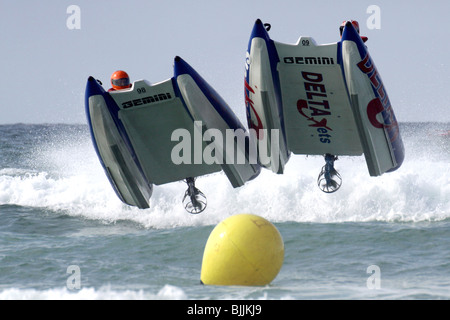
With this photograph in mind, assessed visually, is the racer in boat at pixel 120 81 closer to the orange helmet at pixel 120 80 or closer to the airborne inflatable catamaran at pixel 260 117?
the orange helmet at pixel 120 80

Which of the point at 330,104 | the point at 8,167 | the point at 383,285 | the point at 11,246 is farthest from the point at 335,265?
the point at 8,167

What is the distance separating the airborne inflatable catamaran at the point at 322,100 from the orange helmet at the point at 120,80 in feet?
5.30

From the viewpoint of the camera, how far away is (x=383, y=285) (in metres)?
7.60

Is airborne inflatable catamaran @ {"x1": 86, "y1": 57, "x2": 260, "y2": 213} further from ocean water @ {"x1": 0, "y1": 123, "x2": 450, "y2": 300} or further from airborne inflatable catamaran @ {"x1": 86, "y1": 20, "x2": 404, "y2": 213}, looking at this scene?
ocean water @ {"x1": 0, "y1": 123, "x2": 450, "y2": 300}

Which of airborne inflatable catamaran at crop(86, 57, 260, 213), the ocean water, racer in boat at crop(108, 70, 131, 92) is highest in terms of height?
racer in boat at crop(108, 70, 131, 92)

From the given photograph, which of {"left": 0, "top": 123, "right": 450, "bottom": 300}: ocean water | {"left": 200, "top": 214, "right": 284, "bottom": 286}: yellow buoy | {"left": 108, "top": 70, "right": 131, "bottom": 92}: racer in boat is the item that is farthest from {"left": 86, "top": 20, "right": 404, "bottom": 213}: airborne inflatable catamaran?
{"left": 200, "top": 214, "right": 284, "bottom": 286}: yellow buoy

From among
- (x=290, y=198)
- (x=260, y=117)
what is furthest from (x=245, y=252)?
(x=290, y=198)

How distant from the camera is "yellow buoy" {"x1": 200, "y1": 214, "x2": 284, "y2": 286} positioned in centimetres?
630

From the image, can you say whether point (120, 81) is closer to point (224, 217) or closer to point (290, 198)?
point (224, 217)

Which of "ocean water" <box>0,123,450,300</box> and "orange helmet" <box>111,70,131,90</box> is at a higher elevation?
"orange helmet" <box>111,70,131,90</box>

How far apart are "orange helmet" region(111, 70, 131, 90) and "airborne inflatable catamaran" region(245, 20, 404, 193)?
161 cm

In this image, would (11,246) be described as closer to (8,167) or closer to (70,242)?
(70,242)

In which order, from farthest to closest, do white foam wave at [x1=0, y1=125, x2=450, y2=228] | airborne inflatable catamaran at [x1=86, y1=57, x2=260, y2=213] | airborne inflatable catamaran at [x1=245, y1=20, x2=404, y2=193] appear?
white foam wave at [x1=0, y1=125, x2=450, y2=228], airborne inflatable catamaran at [x1=86, y1=57, x2=260, y2=213], airborne inflatable catamaran at [x1=245, y1=20, x2=404, y2=193]
